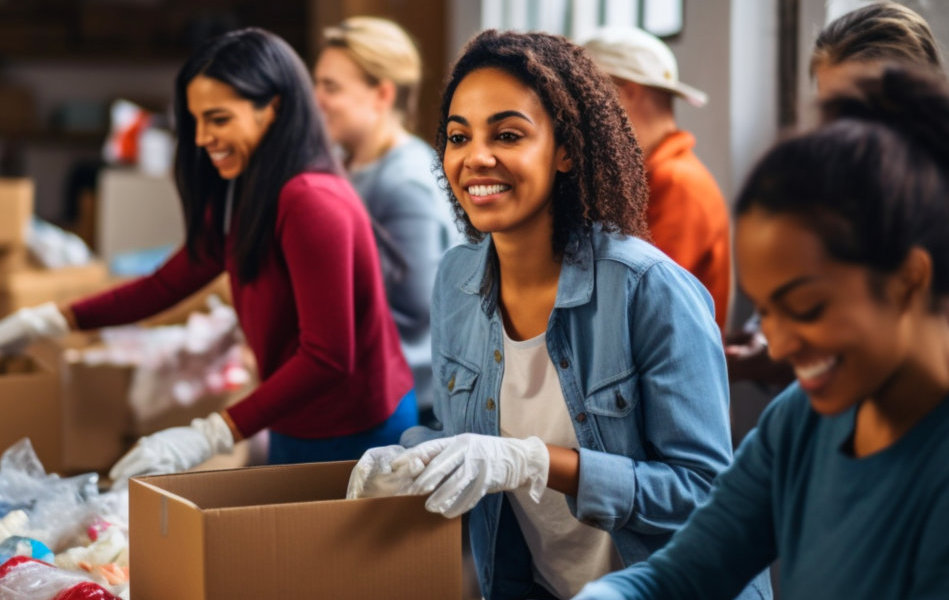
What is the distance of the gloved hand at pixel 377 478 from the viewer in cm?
132

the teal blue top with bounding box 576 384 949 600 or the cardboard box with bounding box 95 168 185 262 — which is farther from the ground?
the teal blue top with bounding box 576 384 949 600

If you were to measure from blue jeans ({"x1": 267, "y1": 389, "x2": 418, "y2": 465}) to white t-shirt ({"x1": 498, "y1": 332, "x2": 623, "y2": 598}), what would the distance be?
613 millimetres

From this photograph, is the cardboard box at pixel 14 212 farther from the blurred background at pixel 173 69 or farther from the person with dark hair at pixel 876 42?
the person with dark hair at pixel 876 42

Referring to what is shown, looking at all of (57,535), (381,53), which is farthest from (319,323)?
(381,53)

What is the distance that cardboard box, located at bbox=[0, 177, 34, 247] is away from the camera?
374 centimetres

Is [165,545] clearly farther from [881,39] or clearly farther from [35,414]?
[881,39]

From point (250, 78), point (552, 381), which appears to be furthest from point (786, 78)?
point (552, 381)

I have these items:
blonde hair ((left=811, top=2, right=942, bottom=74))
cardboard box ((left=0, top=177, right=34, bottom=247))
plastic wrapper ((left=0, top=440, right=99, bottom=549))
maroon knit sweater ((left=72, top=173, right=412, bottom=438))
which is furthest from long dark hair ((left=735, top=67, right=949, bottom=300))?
cardboard box ((left=0, top=177, right=34, bottom=247))

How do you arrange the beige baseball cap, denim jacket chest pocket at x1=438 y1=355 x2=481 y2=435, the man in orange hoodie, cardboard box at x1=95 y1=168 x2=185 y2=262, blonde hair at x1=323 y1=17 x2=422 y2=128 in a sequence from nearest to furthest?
denim jacket chest pocket at x1=438 y1=355 x2=481 y2=435
the man in orange hoodie
the beige baseball cap
blonde hair at x1=323 y1=17 x2=422 y2=128
cardboard box at x1=95 y1=168 x2=185 y2=262

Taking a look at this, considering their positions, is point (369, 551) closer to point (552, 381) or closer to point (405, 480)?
point (405, 480)

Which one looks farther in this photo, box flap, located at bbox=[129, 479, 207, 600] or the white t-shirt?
the white t-shirt

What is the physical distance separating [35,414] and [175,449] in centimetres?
40

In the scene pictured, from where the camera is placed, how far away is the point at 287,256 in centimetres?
196

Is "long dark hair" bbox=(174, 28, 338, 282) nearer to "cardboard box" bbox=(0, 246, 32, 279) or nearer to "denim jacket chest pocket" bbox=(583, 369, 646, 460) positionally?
"denim jacket chest pocket" bbox=(583, 369, 646, 460)
